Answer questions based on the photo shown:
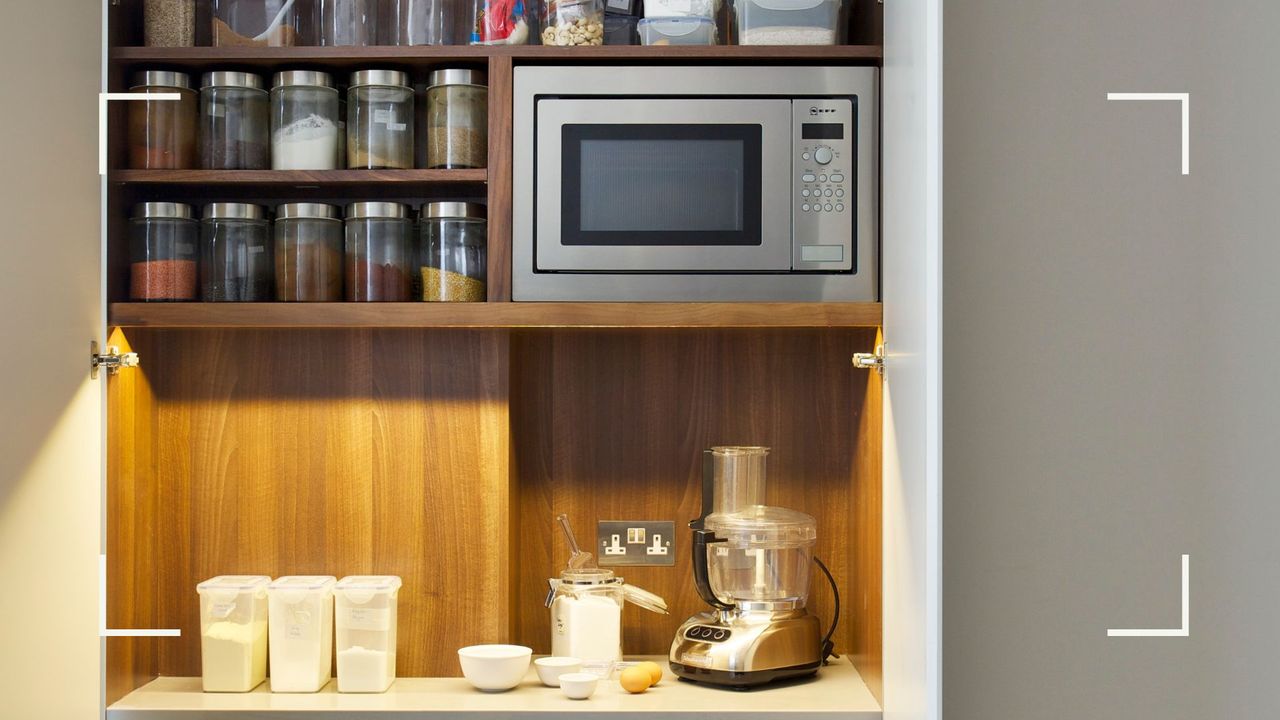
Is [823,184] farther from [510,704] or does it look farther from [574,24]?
[510,704]

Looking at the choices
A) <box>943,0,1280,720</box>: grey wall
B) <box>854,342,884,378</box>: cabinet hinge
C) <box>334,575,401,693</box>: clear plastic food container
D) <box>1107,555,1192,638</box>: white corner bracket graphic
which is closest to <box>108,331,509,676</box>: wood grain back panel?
<box>334,575,401,693</box>: clear plastic food container

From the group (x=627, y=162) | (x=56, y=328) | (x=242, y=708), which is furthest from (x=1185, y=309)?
(x=56, y=328)

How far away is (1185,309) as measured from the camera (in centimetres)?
176

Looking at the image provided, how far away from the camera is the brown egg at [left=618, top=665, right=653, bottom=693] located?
1631 millimetres

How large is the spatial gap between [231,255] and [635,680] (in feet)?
3.13

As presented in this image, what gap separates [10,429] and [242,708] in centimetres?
56

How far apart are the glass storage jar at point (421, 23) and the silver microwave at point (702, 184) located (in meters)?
0.18

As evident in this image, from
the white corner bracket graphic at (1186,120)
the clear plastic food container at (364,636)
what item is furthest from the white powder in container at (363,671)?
the white corner bracket graphic at (1186,120)

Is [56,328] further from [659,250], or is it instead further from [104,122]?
[659,250]

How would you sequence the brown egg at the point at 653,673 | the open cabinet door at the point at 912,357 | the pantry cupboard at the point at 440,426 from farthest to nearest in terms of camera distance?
the brown egg at the point at 653,673
the pantry cupboard at the point at 440,426
the open cabinet door at the point at 912,357

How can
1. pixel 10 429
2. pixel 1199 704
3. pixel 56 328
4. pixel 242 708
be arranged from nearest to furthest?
pixel 10 429 → pixel 56 328 → pixel 242 708 → pixel 1199 704

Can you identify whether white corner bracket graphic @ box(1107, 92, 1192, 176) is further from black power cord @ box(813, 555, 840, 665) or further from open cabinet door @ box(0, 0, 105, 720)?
open cabinet door @ box(0, 0, 105, 720)

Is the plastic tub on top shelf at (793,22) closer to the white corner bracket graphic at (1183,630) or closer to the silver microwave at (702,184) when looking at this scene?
the silver microwave at (702,184)

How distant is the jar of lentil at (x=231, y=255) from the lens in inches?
65.9
